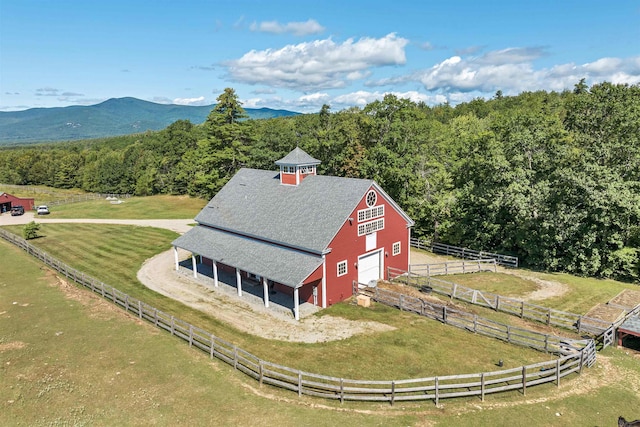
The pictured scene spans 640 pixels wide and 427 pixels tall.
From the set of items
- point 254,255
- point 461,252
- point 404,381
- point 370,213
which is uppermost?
point 370,213

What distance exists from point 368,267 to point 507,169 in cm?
1619

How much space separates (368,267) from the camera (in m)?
29.8

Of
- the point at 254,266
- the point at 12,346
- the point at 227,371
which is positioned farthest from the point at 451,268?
the point at 12,346

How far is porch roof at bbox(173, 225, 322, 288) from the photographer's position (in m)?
25.3

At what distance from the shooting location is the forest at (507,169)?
101 feet

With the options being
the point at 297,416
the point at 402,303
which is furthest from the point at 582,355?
the point at 297,416

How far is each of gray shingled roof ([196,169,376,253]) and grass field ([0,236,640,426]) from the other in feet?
33.2

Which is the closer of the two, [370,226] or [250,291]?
[370,226]

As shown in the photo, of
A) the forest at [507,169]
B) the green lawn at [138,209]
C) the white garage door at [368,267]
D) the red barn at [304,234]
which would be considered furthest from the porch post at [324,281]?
the green lawn at [138,209]

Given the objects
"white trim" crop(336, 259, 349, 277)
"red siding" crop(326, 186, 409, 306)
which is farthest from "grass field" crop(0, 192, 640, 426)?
"white trim" crop(336, 259, 349, 277)

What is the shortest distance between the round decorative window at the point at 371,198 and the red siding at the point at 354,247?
1.30 ft

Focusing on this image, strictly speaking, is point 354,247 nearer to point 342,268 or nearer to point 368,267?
point 342,268

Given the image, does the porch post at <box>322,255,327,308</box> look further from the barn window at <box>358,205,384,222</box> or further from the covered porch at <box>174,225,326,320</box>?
the barn window at <box>358,205,384,222</box>

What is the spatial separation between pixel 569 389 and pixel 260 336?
14598 mm
